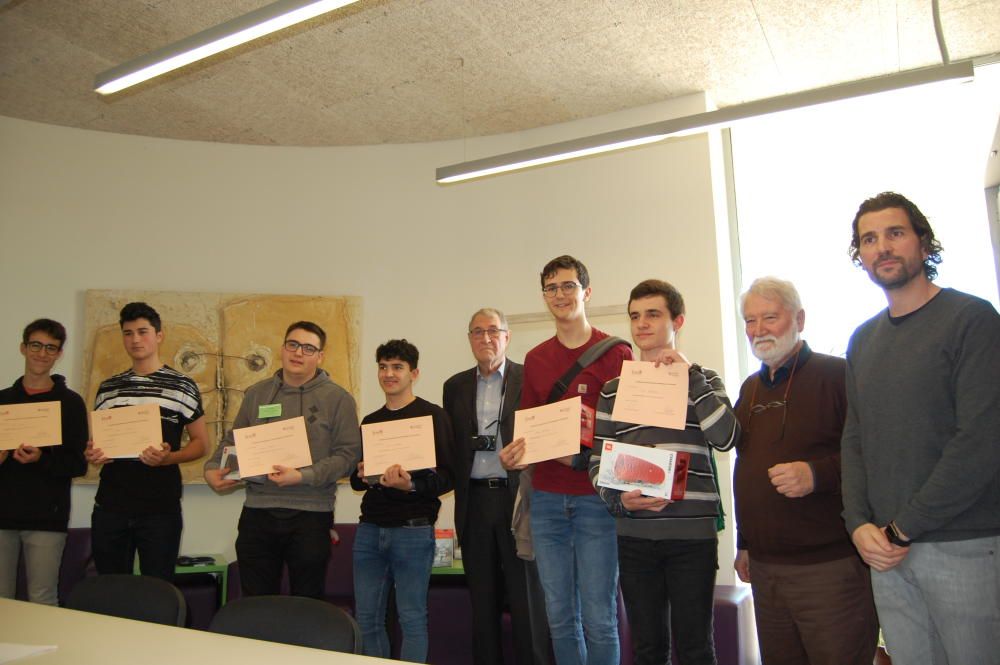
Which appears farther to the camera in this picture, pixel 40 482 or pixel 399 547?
pixel 40 482

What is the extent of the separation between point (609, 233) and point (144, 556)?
141 inches

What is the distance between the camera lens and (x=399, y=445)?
10.9 feet

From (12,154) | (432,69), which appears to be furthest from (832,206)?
(12,154)

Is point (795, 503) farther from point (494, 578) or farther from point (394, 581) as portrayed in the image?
point (394, 581)

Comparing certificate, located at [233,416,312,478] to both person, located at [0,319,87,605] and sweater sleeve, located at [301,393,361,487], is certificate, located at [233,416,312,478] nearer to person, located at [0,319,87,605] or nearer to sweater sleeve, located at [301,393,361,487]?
sweater sleeve, located at [301,393,361,487]

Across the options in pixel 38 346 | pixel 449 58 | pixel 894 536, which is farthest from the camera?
pixel 449 58

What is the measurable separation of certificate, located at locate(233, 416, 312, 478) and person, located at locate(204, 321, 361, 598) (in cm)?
4

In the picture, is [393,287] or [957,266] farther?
[393,287]

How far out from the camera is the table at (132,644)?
169 cm

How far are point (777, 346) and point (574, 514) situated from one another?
103cm

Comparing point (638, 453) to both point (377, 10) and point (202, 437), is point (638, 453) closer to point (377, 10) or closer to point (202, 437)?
point (202, 437)

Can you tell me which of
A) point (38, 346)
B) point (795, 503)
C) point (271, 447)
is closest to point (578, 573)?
point (795, 503)

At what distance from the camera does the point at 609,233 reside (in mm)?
5359

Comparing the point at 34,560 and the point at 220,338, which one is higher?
the point at 220,338
